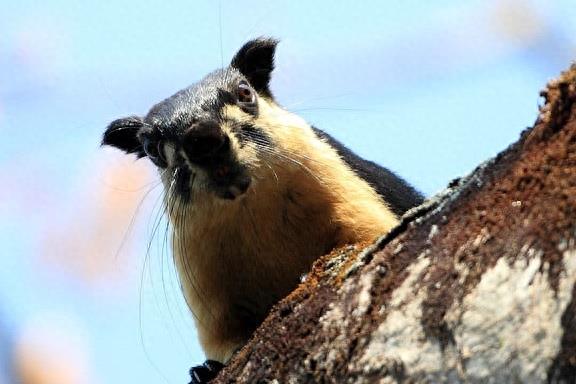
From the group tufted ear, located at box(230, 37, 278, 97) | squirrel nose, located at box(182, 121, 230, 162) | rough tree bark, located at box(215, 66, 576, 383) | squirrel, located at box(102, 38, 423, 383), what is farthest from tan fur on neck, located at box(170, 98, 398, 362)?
rough tree bark, located at box(215, 66, 576, 383)

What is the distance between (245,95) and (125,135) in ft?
4.31

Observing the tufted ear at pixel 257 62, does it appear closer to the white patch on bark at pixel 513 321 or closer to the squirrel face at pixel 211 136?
the squirrel face at pixel 211 136

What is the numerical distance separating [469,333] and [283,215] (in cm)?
296

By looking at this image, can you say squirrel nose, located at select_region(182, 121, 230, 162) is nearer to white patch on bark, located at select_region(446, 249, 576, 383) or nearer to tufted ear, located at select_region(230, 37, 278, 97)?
tufted ear, located at select_region(230, 37, 278, 97)

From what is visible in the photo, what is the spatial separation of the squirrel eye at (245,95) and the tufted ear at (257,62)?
2.00ft

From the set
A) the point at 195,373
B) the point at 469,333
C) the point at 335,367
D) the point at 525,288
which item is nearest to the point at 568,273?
the point at 525,288

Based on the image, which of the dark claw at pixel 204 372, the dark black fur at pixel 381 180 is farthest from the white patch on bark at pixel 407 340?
the dark black fur at pixel 381 180

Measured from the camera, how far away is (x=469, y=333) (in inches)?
114

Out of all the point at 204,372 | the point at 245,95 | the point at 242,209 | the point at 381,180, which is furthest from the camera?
the point at 381,180

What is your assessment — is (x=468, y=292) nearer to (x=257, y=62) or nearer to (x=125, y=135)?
(x=257, y=62)

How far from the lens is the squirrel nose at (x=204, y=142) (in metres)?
5.54

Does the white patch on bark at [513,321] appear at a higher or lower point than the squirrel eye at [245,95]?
lower

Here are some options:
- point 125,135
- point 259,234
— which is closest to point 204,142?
point 259,234

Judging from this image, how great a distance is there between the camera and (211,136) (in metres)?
5.56
